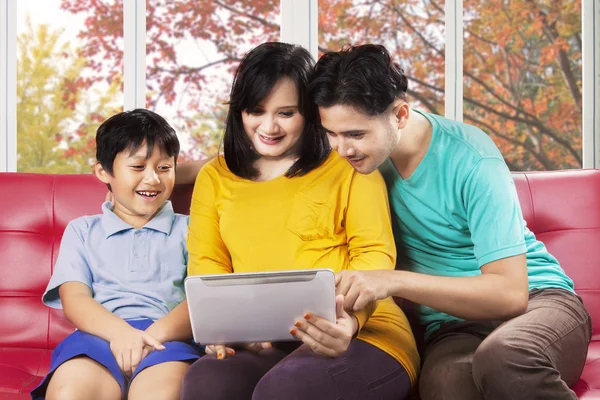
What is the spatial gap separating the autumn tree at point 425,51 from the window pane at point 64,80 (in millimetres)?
21

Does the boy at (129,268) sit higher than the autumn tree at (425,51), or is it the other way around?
the autumn tree at (425,51)

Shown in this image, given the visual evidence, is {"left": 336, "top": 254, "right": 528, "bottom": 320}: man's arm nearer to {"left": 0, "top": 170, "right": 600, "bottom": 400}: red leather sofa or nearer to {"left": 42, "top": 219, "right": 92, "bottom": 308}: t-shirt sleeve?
{"left": 0, "top": 170, "right": 600, "bottom": 400}: red leather sofa

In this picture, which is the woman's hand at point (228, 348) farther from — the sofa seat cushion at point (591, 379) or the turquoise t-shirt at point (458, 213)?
the sofa seat cushion at point (591, 379)

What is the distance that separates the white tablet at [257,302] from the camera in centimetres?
146

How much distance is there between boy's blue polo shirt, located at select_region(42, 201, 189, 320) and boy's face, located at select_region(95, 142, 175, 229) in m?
0.05

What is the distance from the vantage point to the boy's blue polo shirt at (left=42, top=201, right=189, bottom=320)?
6.54 feet

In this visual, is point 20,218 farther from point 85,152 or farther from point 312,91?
point 85,152

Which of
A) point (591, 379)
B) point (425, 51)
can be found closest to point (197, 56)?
point (425, 51)

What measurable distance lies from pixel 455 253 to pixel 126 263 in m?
0.84

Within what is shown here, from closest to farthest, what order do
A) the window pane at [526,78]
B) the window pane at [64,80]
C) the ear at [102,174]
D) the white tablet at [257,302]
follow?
the white tablet at [257,302] → the ear at [102,174] → the window pane at [64,80] → the window pane at [526,78]

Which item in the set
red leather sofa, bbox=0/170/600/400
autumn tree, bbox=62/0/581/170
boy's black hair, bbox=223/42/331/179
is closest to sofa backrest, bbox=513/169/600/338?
red leather sofa, bbox=0/170/600/400

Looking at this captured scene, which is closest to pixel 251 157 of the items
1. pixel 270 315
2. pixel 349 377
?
pixel 270 315

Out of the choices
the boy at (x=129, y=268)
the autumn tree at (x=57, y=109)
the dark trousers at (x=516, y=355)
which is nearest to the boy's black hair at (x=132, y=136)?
the boy at (x=129, y=268)

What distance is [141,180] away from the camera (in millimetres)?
2039
